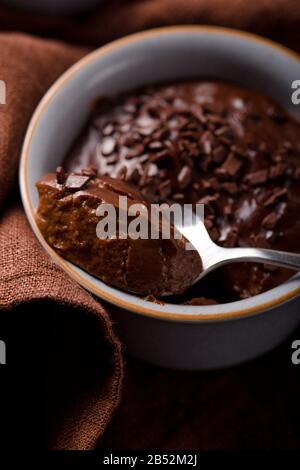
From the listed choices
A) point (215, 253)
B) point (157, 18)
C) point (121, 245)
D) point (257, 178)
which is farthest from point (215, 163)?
point (157, 18)

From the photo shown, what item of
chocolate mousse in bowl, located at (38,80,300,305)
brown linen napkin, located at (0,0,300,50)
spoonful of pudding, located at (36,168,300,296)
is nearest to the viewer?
spoonful of pudding, located at (36,168,300,296)

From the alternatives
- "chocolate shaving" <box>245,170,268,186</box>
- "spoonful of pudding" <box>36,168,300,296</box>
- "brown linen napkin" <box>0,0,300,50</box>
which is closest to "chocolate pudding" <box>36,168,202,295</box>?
"spoonful of pudding" <box>36,168,300,296</box>

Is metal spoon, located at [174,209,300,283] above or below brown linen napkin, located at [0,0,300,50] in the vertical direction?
below

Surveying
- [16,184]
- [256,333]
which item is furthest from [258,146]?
[16,184]

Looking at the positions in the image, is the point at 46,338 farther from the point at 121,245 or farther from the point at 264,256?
the point at 264,256

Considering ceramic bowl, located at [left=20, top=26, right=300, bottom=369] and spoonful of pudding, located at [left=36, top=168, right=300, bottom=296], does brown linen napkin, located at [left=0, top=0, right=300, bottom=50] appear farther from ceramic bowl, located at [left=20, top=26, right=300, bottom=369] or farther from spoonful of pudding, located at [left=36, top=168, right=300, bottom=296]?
spoonful of pudding, located at [left=36, top=168, right=300, bottom=296]

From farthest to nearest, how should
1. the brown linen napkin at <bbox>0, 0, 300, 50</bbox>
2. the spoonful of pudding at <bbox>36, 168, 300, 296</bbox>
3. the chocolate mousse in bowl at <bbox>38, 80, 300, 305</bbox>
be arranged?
1. the brown linen napkin at <bbox>0, 0, 300, 50</bbox>
2. the chocolate mousse in bowl at <bbox>38, 80, 300, 305</bbox>
3. the spoonful of pudding at <bbox>36, 168, 300, 296</bbox>
